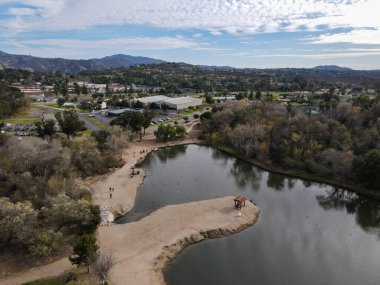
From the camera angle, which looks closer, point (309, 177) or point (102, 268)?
point (102, 268)

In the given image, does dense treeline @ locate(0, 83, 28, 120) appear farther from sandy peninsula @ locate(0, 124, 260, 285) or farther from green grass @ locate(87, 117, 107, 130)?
sandy peninsula @ locate(0, 124, 260, 285)

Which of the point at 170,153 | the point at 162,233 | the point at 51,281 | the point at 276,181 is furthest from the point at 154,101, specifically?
the point at 51,281

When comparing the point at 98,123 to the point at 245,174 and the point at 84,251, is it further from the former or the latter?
the point at 84,251

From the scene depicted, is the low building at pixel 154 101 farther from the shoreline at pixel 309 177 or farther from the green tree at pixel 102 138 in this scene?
the shoreline at pixel 309 177

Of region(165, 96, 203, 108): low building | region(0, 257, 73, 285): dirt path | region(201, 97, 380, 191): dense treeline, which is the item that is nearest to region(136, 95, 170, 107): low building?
region(165, 96, 203, 108): low building

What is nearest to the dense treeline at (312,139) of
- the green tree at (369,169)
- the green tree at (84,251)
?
the green tree at (369,169)
